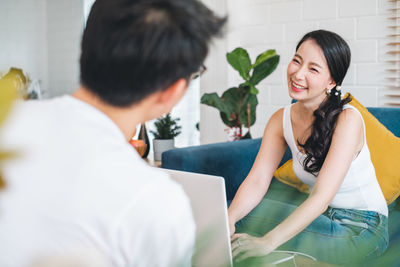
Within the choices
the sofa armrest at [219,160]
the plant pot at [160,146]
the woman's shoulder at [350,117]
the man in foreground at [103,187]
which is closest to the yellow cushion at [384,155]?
the woman's shoulder at [350,117]

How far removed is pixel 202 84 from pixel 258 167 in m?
1.69

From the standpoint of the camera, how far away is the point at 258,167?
170cm

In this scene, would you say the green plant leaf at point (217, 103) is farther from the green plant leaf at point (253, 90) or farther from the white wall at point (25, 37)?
the white wall at point (25, 37)

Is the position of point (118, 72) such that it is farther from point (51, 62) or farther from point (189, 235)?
point (51, 62)

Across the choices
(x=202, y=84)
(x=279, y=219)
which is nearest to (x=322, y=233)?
(x=279, y=219)

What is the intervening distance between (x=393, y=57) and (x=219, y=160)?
117 centimetres

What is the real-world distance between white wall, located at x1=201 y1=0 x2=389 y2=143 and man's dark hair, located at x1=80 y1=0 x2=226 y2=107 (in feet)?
5.24

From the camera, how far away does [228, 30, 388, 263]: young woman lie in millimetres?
1397

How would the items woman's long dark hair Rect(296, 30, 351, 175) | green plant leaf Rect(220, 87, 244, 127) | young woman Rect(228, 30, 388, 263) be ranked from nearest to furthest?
young woman Rect(228, 30, 388, 263) < woman's long dark hair Rect(296, 30, 351, 175) < green plant leaf Rect(220, 87, 244, 127)

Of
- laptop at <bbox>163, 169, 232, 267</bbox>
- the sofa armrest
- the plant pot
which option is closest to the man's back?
laptop at <bbox>163, 169, 232, 267</bbox>

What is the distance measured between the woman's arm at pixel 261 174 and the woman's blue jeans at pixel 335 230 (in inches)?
2.0

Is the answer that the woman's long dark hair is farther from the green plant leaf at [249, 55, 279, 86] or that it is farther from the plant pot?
the plant pot

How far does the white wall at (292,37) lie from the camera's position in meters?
2.42

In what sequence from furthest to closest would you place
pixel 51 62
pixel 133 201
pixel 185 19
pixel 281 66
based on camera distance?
pixel 51 62, pixel 281 66, pixel 185 19, pixel 133 201
